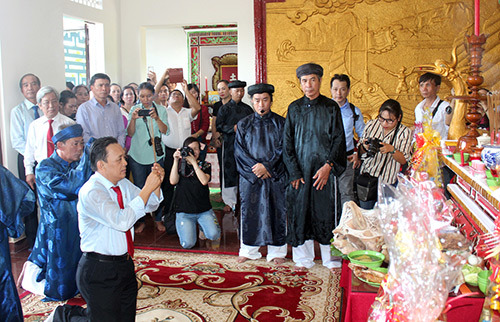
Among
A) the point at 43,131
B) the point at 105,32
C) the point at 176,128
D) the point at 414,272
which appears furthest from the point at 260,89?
the point at 105,32

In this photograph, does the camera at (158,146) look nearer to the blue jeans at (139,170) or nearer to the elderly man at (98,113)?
the blue jeans at (139,170)

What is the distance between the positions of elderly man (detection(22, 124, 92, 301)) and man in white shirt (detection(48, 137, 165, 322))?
0.78 metres

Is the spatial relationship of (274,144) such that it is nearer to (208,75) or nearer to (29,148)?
(29,148)

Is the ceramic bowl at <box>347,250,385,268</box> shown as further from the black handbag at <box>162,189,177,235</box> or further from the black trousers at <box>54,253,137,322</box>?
the black handbag at <box>162,189,177,235</box>

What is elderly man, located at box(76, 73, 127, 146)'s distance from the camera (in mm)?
4625

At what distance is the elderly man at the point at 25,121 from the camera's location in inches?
183

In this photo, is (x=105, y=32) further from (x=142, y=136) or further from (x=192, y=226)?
(x=192, y=226)

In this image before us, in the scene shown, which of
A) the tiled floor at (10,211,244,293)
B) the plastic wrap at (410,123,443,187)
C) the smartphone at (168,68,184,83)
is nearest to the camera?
the plastic wrap at (410,123,443,187)

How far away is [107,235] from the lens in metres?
2.46

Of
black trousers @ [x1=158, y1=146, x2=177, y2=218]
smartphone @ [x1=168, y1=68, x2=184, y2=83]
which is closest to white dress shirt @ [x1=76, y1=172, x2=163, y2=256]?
black trousers @ [x1=158, y1=146, x2=177, y2=218]

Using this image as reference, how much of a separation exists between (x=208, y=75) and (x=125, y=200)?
30.9 ft

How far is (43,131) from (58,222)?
4.09ft

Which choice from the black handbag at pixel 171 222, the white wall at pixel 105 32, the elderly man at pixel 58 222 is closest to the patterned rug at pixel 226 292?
the elderly man at pixel 58 222

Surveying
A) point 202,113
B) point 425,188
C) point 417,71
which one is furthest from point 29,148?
point 417,71
